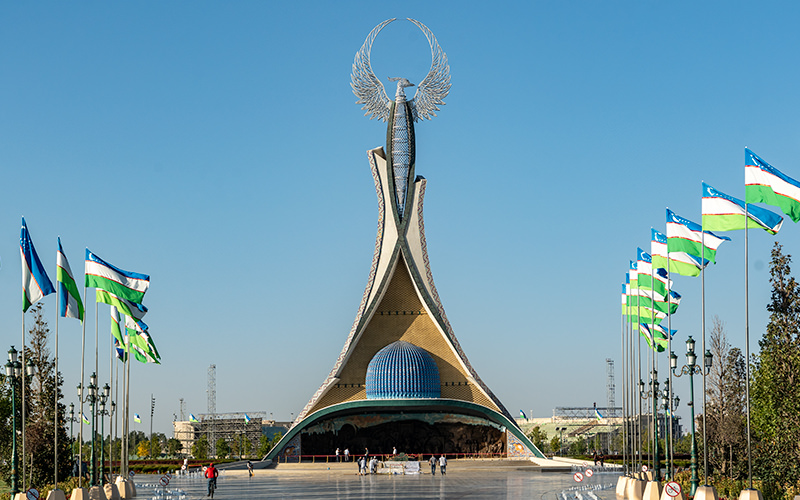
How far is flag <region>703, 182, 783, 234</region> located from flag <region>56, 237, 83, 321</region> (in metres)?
17.8

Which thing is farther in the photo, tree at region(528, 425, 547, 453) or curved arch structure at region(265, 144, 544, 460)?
tree at region(528, 425, 547, 453)

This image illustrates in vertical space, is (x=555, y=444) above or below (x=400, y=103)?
below

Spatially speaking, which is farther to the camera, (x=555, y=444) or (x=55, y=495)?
(x=555, y=444)

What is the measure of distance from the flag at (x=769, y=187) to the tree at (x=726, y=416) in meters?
20.4

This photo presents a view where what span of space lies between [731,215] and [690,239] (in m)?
2.73

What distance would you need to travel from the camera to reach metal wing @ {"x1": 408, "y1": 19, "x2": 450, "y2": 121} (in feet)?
209

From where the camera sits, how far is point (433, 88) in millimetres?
64000

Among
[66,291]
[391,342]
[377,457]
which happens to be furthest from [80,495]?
[391,342]

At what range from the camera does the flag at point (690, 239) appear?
2706 cm

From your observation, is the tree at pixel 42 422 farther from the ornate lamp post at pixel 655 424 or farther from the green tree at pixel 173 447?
the green tree at pixel 173 447

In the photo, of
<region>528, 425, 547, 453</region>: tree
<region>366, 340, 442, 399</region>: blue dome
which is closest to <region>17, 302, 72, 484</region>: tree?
<region>366, 340, 442, 399</region>: blue dome

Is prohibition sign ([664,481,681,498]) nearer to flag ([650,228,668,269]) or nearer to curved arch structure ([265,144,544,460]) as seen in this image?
flag ([650,228,668,269])

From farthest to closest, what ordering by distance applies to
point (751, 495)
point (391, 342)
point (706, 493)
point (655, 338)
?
point (391, 342)
point (655, 338)
point (706, 493)
point (751, 495)

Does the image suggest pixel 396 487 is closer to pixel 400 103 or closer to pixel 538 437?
pixel 400 103
